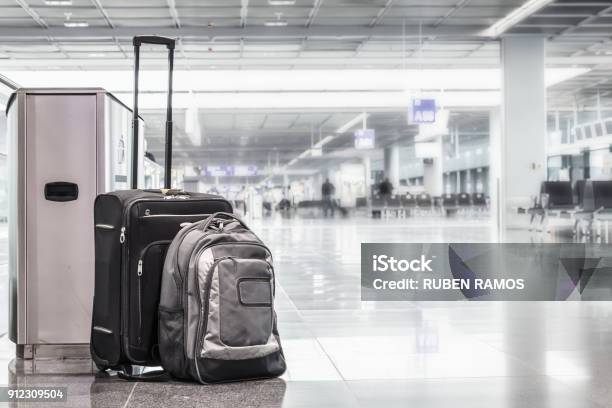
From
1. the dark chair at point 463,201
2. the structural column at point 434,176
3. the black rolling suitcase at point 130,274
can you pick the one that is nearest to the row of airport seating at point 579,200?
the black rolling suitcase at point 130,274

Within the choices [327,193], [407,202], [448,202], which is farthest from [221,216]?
[327,193]

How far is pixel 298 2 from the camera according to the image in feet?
49.1

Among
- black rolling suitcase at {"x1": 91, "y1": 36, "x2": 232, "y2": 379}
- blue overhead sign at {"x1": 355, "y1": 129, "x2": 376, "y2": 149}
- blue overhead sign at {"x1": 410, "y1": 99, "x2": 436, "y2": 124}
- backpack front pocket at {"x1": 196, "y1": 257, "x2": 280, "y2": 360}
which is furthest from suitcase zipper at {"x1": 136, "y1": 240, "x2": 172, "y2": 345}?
blue overhead sign at {"x1": 355, "y1": 129, "x2": 376, "y2": 149}

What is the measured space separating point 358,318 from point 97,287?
7.32ft

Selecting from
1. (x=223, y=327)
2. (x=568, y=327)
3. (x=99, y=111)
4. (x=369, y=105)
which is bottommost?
(x=568, y=327)

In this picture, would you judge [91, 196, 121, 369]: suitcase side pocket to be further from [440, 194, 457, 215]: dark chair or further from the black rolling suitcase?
[440, 194, 457, 215]: dark chair

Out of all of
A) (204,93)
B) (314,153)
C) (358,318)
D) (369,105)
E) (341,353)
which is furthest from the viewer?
(314,153)

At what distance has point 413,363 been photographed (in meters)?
3.62

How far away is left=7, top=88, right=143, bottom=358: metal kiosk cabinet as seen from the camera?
366 cm

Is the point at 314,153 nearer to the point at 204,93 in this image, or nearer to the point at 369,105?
the point at 369,105

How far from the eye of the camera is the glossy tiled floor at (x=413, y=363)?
2.94 m

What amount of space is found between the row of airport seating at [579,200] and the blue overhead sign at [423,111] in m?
3.67

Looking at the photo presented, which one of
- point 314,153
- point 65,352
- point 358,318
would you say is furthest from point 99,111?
point 314,153

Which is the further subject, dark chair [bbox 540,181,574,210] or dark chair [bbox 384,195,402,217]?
dark chair [bbox 384,195,402,217]
